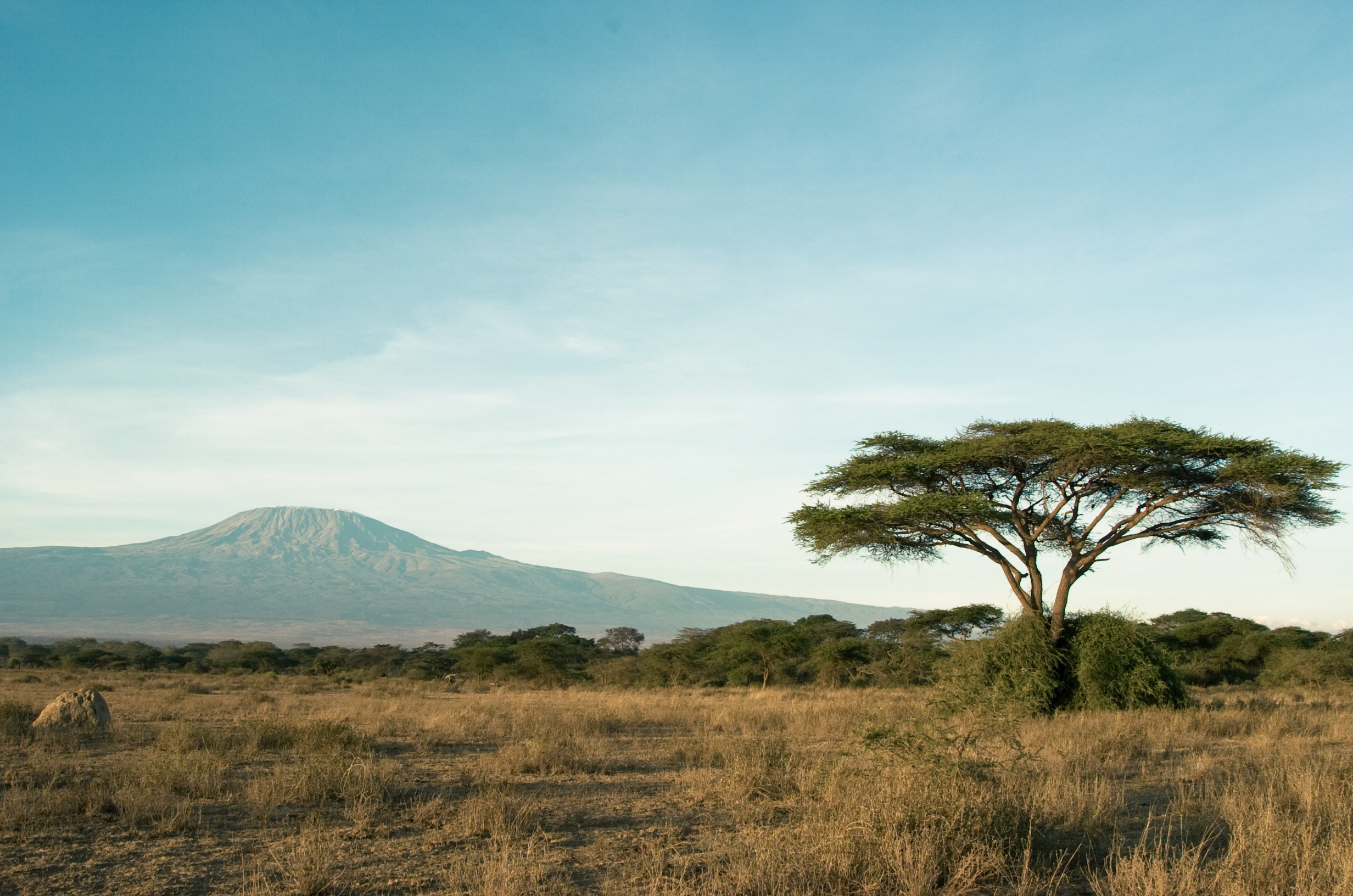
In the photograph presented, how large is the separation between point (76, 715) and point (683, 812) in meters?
10.8

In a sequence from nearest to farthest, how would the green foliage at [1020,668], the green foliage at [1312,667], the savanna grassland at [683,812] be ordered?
1. the savanna grassland at [683,812]
2. the green foliage at [1020,668]
3. the green foliage at [1312,667]

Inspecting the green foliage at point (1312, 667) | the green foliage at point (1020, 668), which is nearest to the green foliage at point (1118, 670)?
the green foliage at point (1020, 668)

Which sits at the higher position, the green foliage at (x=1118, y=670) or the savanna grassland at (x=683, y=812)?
the green foliage at (x=1118, y=670)

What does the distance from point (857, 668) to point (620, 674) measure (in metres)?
11.0

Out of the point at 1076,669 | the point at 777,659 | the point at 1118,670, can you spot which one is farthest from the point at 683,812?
the point at 777,659

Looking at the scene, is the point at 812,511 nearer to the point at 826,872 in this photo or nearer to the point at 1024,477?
the point at 1024,477

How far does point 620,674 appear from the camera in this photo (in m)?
38.2

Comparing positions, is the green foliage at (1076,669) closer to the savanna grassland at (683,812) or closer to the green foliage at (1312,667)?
the savanna grassland at (683,812)

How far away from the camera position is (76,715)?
13.3 metres

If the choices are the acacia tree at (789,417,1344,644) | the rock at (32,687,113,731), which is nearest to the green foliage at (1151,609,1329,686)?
the acacia tree at (789,417,1344,644)

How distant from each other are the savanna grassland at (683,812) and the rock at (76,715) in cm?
42

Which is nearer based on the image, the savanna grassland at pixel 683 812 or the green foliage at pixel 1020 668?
the savanna grassland at pixel 683 812

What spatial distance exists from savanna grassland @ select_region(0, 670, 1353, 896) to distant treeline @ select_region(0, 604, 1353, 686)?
61.9ft

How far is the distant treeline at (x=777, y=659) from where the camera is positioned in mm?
31844
